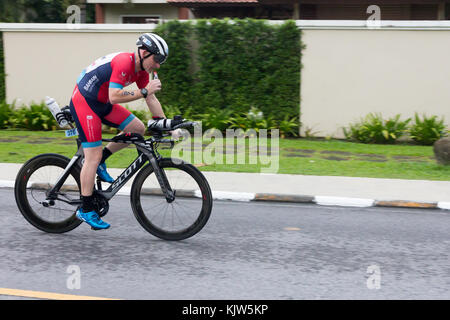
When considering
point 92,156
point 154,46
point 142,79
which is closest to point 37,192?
point 92,156

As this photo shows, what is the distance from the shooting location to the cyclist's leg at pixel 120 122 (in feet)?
19.3

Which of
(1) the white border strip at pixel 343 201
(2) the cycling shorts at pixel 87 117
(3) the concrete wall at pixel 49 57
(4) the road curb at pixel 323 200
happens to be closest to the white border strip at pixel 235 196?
(4) the road curb at pixel 323 200

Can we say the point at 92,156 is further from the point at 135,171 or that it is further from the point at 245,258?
the point at 245,258

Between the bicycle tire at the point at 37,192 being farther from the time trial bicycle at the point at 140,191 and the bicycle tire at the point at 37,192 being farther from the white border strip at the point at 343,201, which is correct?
the white border strip at the point at 343,201

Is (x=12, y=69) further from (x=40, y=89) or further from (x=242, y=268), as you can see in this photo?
(x=242, y=268)

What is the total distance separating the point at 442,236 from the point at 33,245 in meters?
4.20

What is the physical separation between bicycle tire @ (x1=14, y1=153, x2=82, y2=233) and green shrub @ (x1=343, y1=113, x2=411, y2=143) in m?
8.89

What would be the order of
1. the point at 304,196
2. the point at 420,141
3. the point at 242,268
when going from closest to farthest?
the point at 242,268 → the point at 304,196 → the point at 420,141

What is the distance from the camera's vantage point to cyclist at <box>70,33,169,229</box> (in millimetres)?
5352

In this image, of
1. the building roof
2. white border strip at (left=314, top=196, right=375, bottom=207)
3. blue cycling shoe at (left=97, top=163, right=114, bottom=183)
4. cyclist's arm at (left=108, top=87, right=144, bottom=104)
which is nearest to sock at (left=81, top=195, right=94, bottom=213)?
blue cycling shoe at (left=97, top=163, right=114, bottom=183)

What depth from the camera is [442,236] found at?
20.5 ft

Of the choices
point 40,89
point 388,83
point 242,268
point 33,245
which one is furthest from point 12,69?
point 242,268

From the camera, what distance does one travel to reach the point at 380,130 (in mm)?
13367
